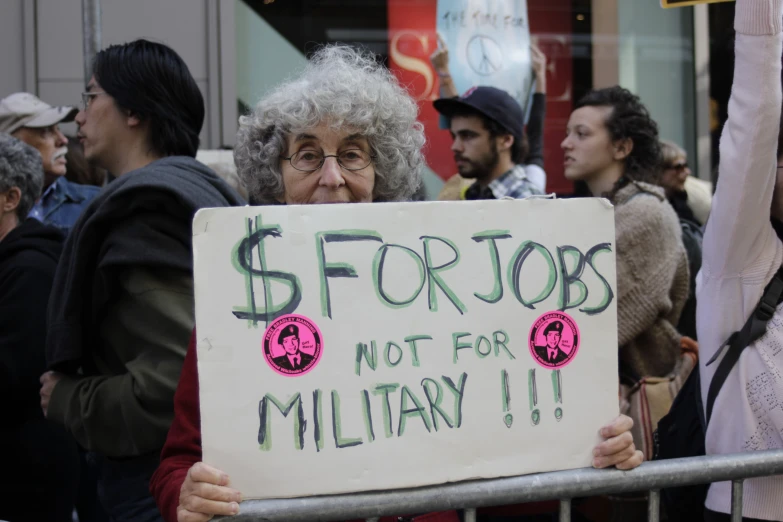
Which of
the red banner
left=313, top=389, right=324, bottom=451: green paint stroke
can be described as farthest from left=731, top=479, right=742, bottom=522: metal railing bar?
the red banner

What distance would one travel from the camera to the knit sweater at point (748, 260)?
1985 mm

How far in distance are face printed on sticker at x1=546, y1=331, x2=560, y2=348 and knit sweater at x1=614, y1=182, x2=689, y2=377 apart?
5.71 ft

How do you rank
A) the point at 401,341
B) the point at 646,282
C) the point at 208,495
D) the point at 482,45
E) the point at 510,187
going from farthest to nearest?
the point at 482,45, the point at 510,187, the point at 646,282, the point at 401,341, the point at 208,495

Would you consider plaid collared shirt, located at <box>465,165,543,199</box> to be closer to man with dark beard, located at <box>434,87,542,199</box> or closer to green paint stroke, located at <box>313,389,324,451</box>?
man with dark beard, located at <box>434,87,542,199</box>

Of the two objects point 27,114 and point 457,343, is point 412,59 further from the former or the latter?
point 457,343

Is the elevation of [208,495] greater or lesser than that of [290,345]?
lesser

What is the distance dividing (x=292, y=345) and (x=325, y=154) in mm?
565

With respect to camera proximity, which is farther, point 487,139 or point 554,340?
point 487,139

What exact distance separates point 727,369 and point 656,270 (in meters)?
1.35

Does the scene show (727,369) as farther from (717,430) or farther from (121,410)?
(121,410)

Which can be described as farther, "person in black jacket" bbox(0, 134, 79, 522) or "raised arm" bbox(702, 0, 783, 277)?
"person in black jacket" bbox(0, 134, 79, 522)

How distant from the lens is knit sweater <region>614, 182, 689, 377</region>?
3.39 m

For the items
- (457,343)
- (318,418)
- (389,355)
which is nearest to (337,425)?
(318,418)

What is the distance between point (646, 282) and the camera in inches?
134
